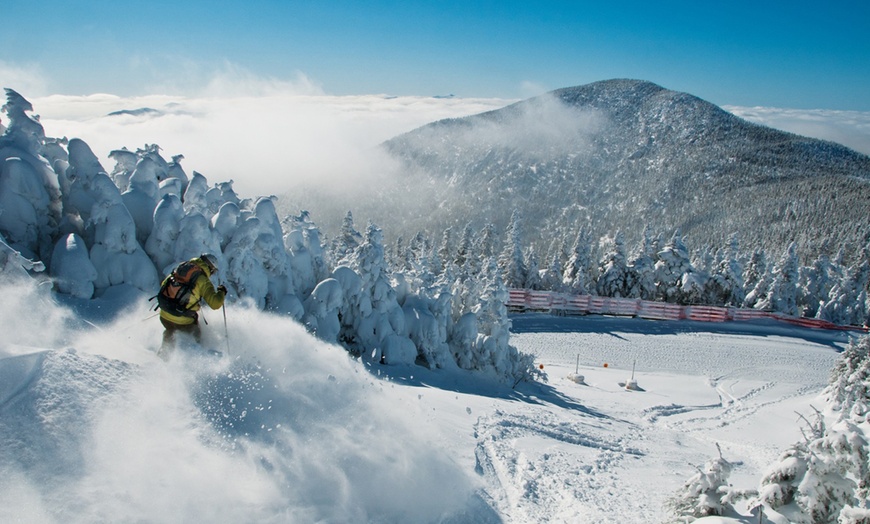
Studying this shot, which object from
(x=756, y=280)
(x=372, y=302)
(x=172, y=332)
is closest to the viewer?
(x=172, y=332)

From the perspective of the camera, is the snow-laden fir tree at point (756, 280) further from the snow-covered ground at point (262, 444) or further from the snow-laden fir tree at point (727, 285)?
the snow-covered ground at point (262, 444)

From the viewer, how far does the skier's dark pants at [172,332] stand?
836 cm

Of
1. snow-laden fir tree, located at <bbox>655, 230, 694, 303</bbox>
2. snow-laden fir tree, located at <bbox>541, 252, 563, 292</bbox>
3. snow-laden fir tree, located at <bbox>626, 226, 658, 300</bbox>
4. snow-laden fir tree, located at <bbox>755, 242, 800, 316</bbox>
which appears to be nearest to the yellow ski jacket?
snow-laden fir tree, located at <bbox>541, 252, 563, 292</bbox>

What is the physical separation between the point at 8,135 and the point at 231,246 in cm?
693

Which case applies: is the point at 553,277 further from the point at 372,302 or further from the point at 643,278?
the point at 372,302

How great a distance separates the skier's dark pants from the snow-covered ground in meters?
0.30

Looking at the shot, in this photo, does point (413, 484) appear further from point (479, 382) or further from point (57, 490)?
point (479, 382)

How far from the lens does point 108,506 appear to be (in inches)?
193

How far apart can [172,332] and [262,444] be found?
3.36m

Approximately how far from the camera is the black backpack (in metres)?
8.47

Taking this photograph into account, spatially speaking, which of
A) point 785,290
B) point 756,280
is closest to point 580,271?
point 756,280

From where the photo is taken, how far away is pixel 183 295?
854cm

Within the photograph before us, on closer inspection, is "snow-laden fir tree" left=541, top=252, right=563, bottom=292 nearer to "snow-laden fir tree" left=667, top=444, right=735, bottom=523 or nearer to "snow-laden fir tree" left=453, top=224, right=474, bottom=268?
"snow-laden fir tree" left=453, top=224, right=474, bottom=268

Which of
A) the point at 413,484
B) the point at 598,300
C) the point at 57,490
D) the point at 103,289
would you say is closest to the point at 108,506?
the point at 57,490
